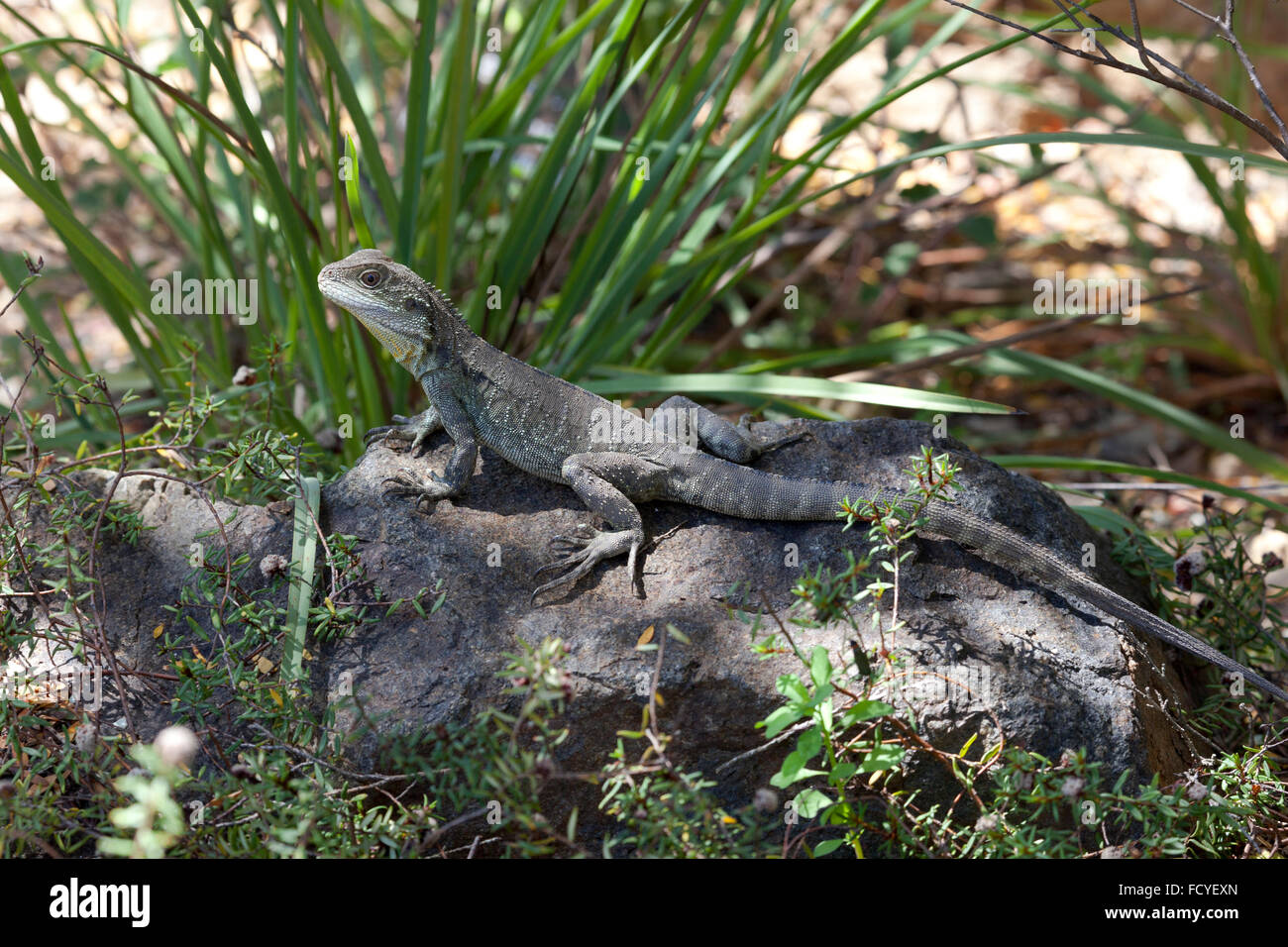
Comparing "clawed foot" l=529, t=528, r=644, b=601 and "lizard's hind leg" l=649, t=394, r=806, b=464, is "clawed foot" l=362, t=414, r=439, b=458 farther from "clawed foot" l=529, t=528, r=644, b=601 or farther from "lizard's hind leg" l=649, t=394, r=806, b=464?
"lizard's hind leg" l=649, t=394, r=806, b=464

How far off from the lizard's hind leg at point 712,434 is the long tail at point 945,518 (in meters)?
0.19

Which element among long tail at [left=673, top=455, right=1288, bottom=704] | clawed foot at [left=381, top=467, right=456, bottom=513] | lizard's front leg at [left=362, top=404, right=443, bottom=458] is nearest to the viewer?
long tail at [left=673, top=455, right=1288, bottom=704]

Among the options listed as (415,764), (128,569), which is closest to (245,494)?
(128,569)

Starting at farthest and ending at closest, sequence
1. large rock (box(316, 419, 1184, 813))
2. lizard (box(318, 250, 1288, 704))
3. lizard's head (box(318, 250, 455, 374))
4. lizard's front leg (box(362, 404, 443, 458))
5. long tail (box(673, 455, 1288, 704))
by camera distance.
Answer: lizard's front leg (box(362, 404, 443, 458))
lizard's head (box(318, 250, 455, 374))
lizard (box(318, 250, 1288, 704))
long tail (box(673, 455, 1288, 704))
large rock (box(316, 419, 1184, 813))

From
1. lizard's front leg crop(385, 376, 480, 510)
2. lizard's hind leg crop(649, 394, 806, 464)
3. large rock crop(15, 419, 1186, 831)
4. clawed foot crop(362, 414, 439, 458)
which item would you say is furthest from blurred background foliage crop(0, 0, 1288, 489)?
lizard's front leg crop(385, 376, 480, 510)

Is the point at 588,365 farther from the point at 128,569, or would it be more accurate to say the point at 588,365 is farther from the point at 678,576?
the point at 128,569

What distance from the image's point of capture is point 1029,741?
318 cm

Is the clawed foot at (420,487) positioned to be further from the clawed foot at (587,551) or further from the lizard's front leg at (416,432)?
the clawed foot at (587,551)

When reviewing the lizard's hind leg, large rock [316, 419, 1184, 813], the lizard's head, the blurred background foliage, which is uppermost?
the blurred background foliage

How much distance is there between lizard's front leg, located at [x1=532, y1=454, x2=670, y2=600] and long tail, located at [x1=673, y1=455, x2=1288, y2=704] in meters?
0.13

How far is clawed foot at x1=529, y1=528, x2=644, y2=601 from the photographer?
3.50 m

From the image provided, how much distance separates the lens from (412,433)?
13.5 feet

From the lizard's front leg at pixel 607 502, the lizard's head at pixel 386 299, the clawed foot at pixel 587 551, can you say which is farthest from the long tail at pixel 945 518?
the lizard's head at pixel 386 299

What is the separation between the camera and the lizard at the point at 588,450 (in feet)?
11.5
